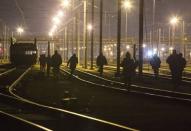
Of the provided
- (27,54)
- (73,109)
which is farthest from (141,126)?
(27,54)

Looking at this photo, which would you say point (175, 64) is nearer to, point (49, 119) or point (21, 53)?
point (49, 119)

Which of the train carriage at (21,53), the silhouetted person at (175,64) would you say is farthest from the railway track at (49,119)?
the train carriage at (21,53)

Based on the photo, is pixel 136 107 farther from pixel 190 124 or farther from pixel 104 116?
pixel 190 124

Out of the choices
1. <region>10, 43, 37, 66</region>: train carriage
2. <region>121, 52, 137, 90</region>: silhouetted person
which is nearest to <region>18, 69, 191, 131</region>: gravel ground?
<region>121, 52, 137, 90</region>: silhouetted person

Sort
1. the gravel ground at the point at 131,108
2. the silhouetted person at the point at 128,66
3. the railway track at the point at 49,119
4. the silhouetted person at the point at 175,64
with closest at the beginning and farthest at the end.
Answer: the railway track at the point at 49,119
the gravel ground at the point at 131,108
the silhouetted person at the point at 128,66
the silhouetted person at the point at 175,64

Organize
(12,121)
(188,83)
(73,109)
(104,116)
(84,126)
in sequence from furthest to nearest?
1. (188,83)
2. (73,109)
3. (104,116)
4. (12,121)
5. (84,126)

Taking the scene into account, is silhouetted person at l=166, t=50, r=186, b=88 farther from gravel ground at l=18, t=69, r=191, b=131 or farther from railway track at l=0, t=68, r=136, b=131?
railway track at l=0, t=68, r=136, b=131

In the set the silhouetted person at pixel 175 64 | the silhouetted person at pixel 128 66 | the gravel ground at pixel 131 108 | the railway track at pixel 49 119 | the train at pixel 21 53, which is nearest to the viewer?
the railway track at pixel 49 119

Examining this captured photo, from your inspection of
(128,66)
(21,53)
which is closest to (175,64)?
(128,66)

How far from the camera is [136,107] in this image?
754 inches

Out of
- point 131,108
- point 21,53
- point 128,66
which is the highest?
A: point 21,53

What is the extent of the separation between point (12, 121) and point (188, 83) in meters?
18.7

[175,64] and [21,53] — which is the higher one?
[21,53]

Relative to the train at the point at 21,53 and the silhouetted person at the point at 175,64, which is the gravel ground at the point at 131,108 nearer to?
the silhouetted person at the point at 175,64
